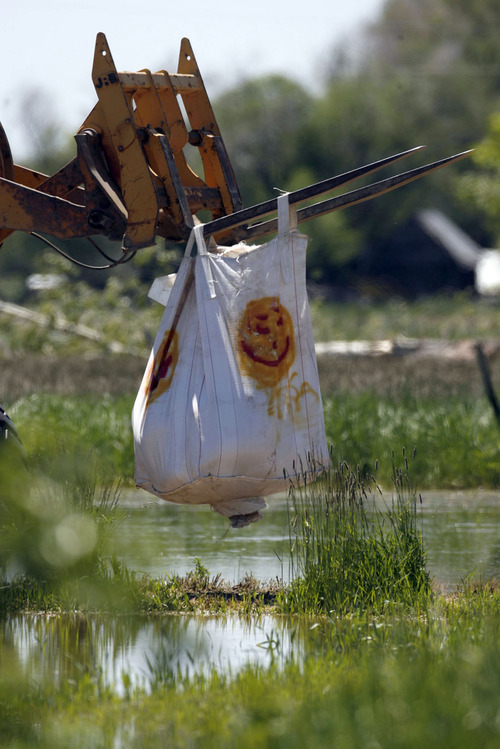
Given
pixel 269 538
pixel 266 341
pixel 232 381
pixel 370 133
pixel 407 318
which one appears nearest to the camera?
pixel 232 381

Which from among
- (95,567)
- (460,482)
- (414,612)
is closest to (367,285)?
(460,482)

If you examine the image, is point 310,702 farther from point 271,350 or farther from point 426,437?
point 426,437

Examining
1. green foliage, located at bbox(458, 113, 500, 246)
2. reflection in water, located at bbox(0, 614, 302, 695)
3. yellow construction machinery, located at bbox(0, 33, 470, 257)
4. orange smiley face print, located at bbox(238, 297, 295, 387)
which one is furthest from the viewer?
green foliage, located at bbox(458, 113, 500, 246)

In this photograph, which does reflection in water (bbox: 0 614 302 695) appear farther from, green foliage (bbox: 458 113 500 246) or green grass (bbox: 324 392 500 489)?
green foliage (bbox: 458 113 500 246)

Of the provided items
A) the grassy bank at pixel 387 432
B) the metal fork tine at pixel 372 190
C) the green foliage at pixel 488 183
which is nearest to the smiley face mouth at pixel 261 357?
the metal fork tine at pixel 372 190

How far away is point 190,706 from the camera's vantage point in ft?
14.2

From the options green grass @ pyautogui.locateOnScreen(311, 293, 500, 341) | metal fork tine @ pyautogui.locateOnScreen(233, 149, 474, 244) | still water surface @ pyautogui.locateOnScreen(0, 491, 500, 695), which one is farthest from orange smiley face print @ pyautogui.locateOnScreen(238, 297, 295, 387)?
green grass @ pyautogui.locateOnScreen(311, 293, 500, 341)

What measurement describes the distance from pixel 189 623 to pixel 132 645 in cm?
62

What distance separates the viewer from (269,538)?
371 inches

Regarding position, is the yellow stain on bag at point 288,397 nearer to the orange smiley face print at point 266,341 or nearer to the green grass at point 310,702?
the orange smiley face print at point 266,341

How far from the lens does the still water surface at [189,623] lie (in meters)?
4.83

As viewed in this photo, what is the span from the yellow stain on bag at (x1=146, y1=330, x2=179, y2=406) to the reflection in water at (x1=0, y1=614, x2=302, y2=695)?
43.4 inches

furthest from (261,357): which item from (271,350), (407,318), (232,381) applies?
(407,318)

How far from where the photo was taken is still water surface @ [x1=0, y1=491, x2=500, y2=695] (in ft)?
15.9
